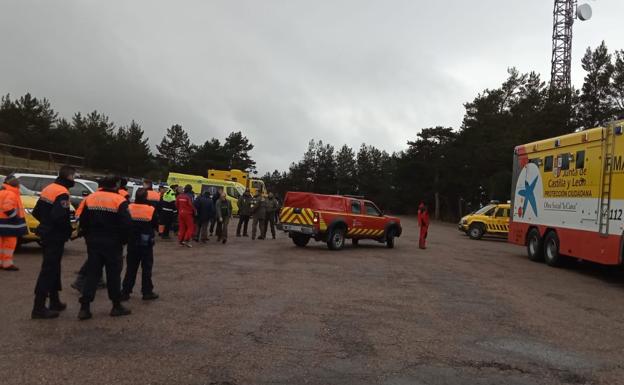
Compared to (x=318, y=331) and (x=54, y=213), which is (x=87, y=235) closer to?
(x=54, y=213)

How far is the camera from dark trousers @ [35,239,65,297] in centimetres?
641

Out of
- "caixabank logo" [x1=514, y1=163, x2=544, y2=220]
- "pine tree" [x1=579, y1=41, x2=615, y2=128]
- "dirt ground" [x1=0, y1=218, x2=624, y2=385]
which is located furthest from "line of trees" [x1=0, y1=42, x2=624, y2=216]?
"dirt ground" [x1=0, y1=218, x2=624, y2=385]

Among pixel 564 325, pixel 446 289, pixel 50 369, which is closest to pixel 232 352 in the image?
pixel 50 369

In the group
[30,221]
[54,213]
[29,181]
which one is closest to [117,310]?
[54,213]

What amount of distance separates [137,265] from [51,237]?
1529mm

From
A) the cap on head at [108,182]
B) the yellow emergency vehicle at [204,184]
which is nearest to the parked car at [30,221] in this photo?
the cap on head at [108,182]

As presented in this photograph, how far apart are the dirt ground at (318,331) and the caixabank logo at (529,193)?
15.8 feet

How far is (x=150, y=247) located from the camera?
7820mm

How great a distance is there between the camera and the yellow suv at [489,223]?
27.6m

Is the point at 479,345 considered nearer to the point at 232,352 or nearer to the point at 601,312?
the point at 232,352

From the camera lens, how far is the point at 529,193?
654 inches

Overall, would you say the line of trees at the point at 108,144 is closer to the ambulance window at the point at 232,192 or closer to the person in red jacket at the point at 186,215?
the ambulance window at the point at 232,192

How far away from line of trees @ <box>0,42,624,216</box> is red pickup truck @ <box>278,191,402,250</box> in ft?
85.9

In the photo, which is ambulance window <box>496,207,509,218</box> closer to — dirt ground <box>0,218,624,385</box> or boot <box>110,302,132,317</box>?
dirt ground <box>0,218,624,385</box>
